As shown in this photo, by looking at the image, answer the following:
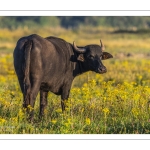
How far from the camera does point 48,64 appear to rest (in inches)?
370

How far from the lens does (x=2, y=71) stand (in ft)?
60.2

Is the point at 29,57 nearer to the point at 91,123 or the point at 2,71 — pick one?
the point at 91,123

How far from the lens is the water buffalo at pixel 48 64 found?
9.08 metres

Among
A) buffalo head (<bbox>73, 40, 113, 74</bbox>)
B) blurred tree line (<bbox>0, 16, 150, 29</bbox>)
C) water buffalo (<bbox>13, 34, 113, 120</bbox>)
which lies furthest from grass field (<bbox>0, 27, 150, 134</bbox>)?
blurred tree line (<bbox>0, 16, 150, 29</bbox>)

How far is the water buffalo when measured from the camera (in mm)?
9078

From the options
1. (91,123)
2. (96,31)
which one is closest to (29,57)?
(91,123)

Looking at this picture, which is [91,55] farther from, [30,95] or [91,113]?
[30,95]

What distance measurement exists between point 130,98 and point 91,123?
124cm

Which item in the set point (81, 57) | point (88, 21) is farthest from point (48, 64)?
point (88, 21)

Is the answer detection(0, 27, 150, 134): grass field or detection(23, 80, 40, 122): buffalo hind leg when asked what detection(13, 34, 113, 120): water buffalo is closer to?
detection(23, 80, 40, 122): buffalo hind leg

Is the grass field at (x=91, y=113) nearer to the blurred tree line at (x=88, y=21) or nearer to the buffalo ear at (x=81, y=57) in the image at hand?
the buffalo ear at (x=81, y=57)

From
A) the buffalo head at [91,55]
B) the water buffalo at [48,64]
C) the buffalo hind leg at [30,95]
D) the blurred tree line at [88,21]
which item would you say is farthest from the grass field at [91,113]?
the blurred tree line at [88,21]

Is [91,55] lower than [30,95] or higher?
higher
